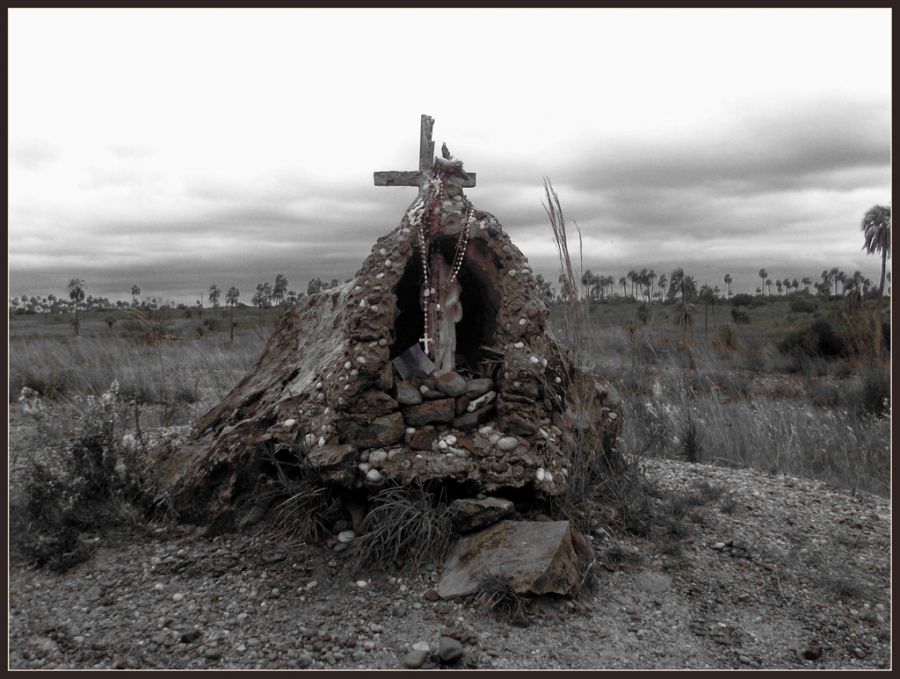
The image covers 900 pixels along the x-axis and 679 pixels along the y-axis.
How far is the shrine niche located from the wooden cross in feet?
2.41

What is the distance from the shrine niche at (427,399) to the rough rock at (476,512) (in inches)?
4.3

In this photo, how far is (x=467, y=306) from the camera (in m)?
5.30

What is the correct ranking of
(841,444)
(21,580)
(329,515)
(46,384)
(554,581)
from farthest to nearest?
(46,384)
(841,444)
(329,515)
(21,580)
(554,581)

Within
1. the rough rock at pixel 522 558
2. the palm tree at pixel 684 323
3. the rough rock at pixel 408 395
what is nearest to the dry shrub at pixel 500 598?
the rough rock at pixel 522 558

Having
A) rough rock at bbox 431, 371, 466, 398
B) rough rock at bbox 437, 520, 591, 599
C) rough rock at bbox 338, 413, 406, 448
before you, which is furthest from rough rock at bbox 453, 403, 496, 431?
rough rock at bbox 437, 520, 591, 599

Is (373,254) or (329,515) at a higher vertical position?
(373,254)

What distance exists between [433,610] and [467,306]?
2509 mm

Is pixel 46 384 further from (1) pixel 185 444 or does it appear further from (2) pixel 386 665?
(2) pixel 386 665

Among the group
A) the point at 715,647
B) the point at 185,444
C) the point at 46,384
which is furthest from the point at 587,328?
the point at 46,384

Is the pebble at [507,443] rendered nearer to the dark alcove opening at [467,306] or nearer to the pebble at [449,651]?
the dark alcove opening at [467,306]

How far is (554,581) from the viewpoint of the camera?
11.4 feet

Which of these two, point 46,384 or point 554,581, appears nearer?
point 554,581

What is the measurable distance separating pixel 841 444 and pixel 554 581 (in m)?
5.31

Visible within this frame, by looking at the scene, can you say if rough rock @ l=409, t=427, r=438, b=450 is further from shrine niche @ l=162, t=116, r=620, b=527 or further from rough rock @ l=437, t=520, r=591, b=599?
rough rock @ l=437, t=520, r=591, b=599
